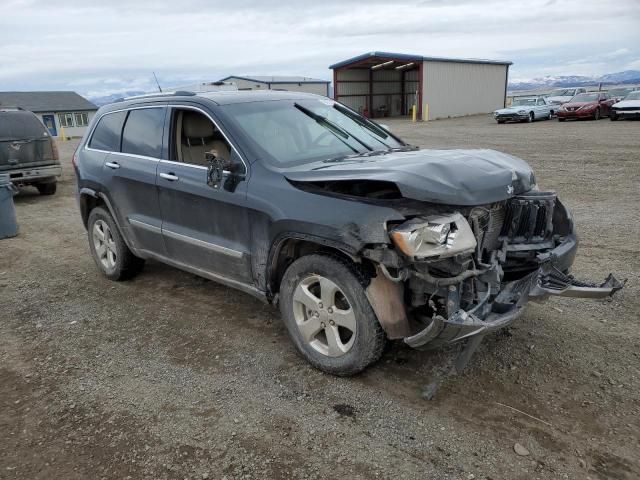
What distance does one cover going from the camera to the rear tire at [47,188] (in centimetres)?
1129

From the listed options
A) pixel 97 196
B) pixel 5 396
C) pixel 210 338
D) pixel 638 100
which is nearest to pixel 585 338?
pixel 210 338

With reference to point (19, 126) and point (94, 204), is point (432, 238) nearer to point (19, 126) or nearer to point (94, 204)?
point (94, 204)

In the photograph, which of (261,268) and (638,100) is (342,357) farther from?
(638,100)

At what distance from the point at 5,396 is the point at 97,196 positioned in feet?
7.69

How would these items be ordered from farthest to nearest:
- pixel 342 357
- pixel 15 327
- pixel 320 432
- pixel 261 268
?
pixel 15 327 → pixel 261 268 → pixel 342 357 → pixel 320 432

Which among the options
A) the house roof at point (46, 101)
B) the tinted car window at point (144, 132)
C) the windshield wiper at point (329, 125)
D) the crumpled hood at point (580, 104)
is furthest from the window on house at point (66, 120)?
the windshield wiper at point (329, 125)

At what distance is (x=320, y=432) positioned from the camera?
2.99 m

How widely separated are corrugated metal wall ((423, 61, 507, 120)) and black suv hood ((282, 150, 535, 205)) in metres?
31.5

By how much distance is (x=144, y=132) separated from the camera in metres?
4.74

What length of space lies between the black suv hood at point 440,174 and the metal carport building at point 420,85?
3128cm

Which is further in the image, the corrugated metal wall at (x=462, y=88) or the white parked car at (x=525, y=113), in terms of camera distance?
the corrugated metal wall at (x=462, y=88)

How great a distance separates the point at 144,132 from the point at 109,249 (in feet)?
4.89

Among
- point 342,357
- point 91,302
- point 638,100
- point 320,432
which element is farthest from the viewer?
point 638,100

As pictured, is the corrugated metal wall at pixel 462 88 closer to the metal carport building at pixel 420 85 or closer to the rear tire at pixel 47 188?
the metal carport building at pixel 420 85
